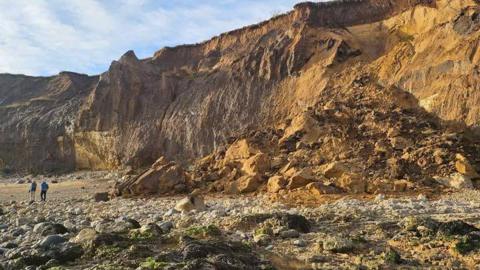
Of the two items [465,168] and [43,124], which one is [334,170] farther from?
[43,124]

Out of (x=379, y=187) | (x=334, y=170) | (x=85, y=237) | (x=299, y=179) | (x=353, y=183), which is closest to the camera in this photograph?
(x=85, y=237)

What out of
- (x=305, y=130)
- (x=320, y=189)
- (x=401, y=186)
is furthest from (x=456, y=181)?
(x=305, y=130)

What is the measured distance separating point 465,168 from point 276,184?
6977 millimetres

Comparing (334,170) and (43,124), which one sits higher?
(43,124)

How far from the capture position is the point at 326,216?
1404cm

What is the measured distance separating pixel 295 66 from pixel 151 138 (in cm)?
1263

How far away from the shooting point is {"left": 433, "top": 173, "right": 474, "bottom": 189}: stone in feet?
65.7

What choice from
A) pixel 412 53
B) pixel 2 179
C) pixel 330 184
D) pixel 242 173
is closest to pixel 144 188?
pixel 242 173

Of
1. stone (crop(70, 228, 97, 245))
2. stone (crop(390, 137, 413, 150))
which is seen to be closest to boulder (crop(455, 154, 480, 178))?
stone (crop(390, 137, 413, 150))

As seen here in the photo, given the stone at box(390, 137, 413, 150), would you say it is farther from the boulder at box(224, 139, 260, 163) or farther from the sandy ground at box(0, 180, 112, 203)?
the sandy ground at box(0, 180, 112, 203)

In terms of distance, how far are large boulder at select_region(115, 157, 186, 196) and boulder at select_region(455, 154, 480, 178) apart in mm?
11271

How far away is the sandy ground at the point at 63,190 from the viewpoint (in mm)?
29980

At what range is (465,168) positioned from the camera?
2067cm

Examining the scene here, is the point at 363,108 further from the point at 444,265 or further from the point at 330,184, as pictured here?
the point at 444,265
